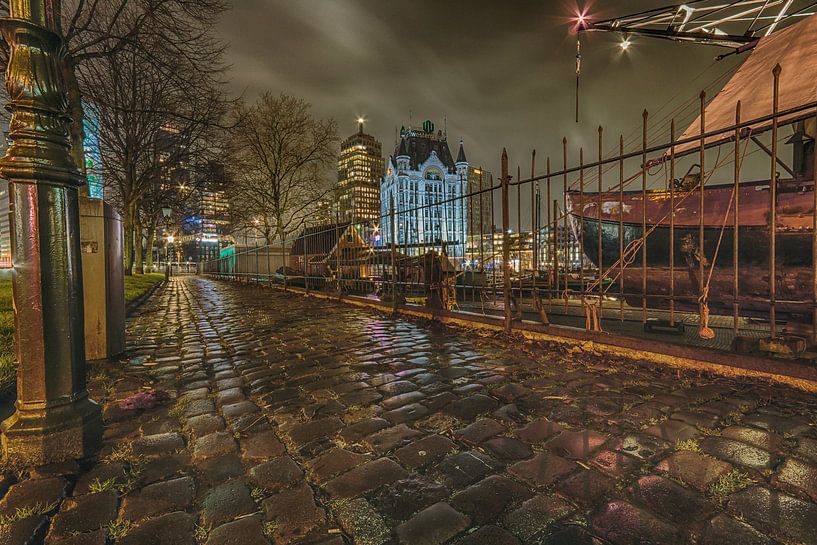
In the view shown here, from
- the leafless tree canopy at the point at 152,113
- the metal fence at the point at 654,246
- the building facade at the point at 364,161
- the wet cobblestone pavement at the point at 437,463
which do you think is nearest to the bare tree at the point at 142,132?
the leafless tree canopy at the point at 152,113

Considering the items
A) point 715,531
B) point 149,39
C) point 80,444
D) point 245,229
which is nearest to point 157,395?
point 80,444

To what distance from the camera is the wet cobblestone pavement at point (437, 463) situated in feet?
5.32

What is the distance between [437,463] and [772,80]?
11.2 meters

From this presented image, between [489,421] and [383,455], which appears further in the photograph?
[489,421]


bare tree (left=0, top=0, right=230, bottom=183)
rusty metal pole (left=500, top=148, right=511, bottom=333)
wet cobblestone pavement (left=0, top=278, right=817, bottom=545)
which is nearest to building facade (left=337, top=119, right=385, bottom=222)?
bare tree (left=0, top=0, right=230, bottom=183)

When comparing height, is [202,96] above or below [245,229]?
above

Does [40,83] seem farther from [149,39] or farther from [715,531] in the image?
[149,39]

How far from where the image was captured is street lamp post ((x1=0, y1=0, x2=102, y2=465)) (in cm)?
207

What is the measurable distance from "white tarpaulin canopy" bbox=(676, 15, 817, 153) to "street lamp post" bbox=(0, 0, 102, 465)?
28.1ft

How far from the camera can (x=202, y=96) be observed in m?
12.1

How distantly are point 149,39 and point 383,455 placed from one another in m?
13.0

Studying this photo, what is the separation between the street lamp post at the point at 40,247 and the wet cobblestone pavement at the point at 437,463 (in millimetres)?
236

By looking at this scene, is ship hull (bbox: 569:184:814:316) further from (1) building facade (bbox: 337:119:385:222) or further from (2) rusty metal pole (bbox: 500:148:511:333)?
(1) building facade (bbox: 337:119:385:222)

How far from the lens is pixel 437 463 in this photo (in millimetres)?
2145
